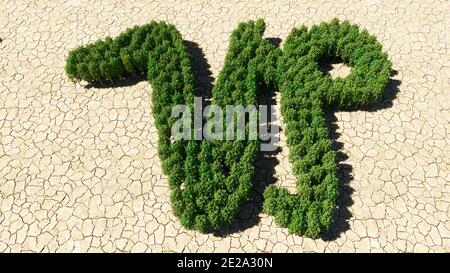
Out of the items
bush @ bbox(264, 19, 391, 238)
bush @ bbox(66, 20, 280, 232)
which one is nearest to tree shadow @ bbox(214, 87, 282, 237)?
bush @ bbox(66, 20, 280, 232)

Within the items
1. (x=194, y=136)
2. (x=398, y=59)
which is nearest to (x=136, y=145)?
(x=194, y=136)

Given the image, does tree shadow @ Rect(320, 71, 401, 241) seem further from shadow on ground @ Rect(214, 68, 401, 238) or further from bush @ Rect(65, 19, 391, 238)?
bush @ Rect(65, 19, 391, 238)

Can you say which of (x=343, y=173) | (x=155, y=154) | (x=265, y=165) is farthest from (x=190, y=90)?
(x=343, y=173)

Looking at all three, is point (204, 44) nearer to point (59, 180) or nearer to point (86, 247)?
point (59, 180)

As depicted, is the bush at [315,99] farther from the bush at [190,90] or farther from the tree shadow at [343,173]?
the bush at [190,90]

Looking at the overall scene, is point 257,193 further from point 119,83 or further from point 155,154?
point 119,83

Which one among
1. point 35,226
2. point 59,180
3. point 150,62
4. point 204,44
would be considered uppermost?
point 204,44
